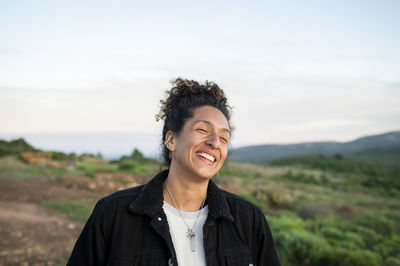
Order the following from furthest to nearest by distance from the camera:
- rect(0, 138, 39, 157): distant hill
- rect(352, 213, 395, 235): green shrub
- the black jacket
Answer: rect(0, 138, 39, 157): distant hill, rect(352, 213, 395, 235): green shrub, the black jacket

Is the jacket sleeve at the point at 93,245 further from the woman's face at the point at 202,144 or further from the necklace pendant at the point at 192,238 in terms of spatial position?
the woman's face at the point at 202,144

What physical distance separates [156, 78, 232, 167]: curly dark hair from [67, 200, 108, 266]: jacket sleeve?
0.79 m

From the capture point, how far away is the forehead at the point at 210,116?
2.38m

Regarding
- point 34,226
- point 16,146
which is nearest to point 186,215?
point 34,226

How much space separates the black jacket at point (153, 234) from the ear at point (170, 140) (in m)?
0.25

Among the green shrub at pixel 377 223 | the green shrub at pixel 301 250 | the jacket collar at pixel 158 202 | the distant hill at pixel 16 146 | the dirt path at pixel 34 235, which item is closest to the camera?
the jacket collar at pixel 158 202

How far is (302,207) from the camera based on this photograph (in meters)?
12.6

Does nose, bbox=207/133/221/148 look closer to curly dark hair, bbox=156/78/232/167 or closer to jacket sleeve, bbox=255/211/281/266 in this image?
curly dark hair, bbox=156/78/232/167

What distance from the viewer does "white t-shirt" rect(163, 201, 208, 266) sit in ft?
6.93

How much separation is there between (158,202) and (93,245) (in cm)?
47

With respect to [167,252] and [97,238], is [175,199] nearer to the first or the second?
[167,252]

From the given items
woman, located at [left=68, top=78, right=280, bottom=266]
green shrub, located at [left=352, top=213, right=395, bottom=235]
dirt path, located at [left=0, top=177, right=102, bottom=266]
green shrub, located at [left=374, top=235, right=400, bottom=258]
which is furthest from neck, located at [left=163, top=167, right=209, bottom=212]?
green shrub, located at [left=352, top=213, right=395, bottom=235]

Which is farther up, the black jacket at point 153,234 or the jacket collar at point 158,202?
the jacket collar at point 158,202

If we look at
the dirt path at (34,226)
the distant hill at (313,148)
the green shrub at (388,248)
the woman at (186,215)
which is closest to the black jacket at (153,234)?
the woman at (186,215)
